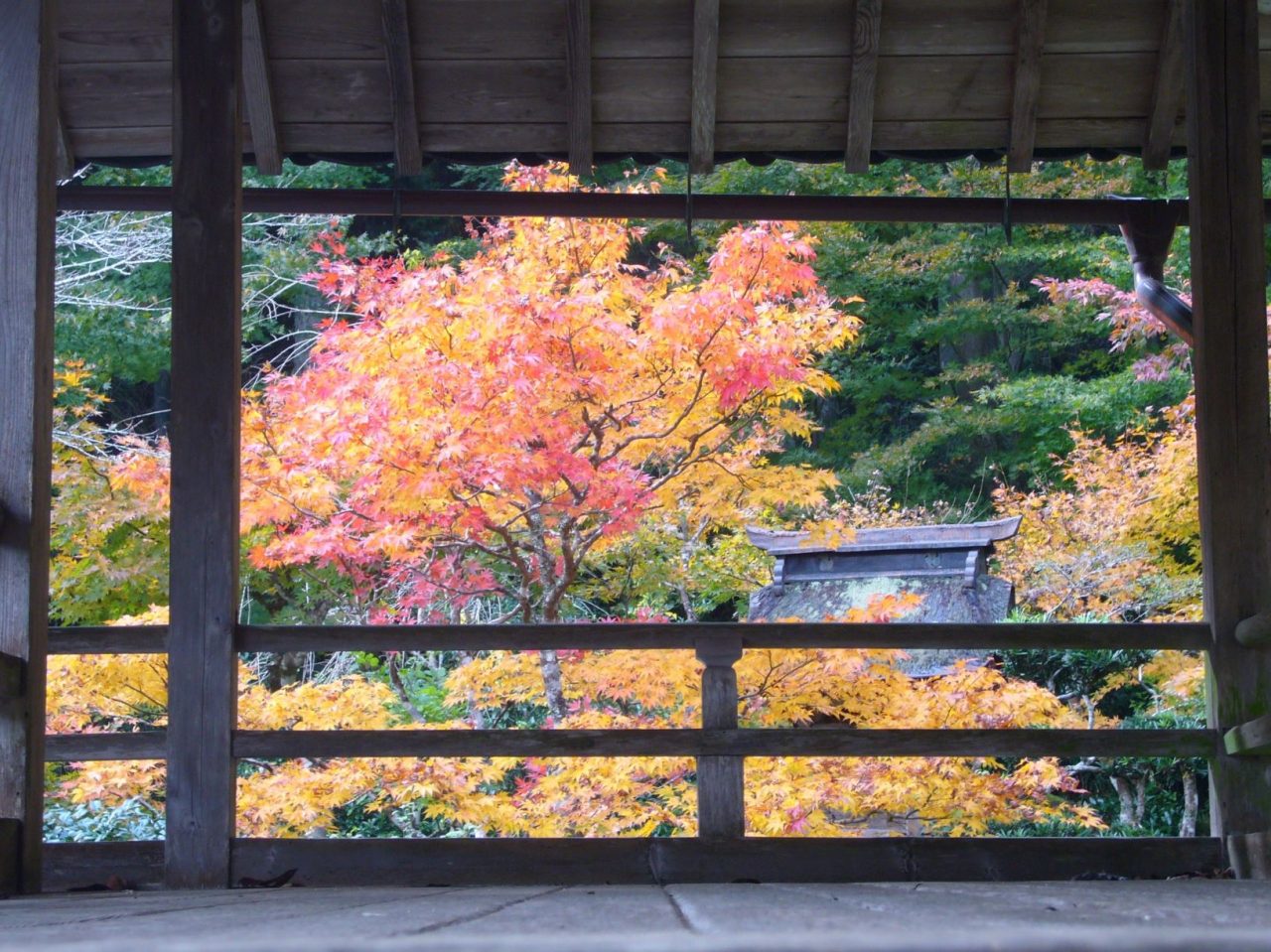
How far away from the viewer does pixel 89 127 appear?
11.9ft

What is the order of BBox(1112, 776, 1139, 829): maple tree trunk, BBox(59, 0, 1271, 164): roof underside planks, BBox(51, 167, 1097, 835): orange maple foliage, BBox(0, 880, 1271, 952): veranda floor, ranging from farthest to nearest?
BBox(1112, 776, 1139, 829): maple tree trunk, BBox(51, 167, 1097, 835): orange maple foliage, BBox(59, 0, 1271, 164): roof underside planks, BBox(0, 880, 1271, 952): veranda floor

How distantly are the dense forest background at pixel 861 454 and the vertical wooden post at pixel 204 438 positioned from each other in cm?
231

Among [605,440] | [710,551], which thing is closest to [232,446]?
[605,440]

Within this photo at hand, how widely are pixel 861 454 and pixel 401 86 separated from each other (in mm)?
7900

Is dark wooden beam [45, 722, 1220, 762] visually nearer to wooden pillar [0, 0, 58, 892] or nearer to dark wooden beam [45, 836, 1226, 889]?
dark wooden beam [45, 836, 1226, 889]

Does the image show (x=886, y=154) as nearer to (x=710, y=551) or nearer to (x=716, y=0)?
(x=716, y=0)

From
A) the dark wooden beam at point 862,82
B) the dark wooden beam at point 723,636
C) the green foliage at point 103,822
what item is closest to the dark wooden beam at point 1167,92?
the dark wooden beam at point 862,82

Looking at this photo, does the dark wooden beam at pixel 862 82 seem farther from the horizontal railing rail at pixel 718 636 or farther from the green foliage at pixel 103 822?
the green foliage at pixel 103 822

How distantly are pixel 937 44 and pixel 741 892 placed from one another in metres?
2.50

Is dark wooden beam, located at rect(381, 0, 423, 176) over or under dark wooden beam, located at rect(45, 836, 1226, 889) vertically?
over

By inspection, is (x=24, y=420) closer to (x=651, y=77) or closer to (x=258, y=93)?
(x=258, y=93)

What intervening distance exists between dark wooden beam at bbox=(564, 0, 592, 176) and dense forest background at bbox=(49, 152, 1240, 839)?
8.17ft

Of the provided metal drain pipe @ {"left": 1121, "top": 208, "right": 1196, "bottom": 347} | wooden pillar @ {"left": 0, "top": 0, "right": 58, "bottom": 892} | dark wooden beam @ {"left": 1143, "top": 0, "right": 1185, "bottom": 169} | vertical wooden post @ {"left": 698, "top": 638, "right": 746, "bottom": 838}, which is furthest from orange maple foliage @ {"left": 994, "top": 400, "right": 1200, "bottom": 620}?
wooden pillar @ {"left": 0, "top": 0, "right": 58, "bottom": 892}

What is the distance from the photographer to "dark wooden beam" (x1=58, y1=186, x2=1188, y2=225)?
3.71m
